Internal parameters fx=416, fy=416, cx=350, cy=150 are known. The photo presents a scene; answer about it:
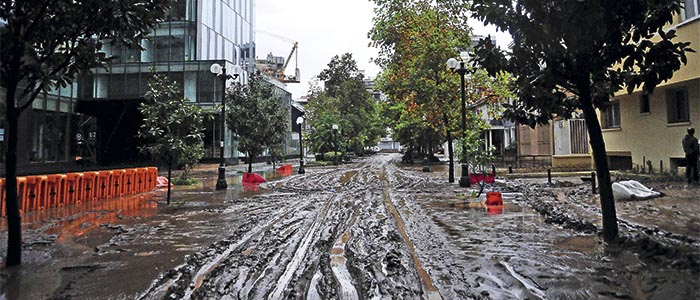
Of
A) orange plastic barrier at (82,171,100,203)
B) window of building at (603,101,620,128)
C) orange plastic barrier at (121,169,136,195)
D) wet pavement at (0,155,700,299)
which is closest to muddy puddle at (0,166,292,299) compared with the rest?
wet pavement at (0,155,700,299)

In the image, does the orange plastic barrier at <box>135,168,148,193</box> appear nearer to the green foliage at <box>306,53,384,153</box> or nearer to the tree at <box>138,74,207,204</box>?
the tree at <box>138,74,207,204</box>

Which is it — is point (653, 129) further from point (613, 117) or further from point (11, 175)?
point (11, 175)

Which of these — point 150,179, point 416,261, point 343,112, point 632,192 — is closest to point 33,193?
point 150,179

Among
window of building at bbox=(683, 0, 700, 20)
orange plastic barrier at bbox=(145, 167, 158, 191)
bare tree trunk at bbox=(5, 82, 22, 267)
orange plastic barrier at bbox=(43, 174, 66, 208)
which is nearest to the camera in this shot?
bare tree trunk at bbox=(5, 82, 22, 267)

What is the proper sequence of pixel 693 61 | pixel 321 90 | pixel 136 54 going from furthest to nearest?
pixel 321 90 → pixel 136 54 → pixel 693 61

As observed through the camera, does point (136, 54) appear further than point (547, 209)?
Yes

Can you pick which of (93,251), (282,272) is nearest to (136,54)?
(93,251)

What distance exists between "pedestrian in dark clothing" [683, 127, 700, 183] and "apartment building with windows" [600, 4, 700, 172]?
6.59 ft

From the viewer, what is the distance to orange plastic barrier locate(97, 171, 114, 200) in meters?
13.7

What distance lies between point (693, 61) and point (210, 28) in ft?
118

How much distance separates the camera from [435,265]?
5.58 metres

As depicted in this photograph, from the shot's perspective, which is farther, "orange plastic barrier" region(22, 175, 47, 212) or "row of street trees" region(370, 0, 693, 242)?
"orange plastic barrier" region(22, 175, 47, 212)

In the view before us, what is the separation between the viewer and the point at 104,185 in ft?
46.2

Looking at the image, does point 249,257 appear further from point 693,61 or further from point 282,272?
point 693,61
